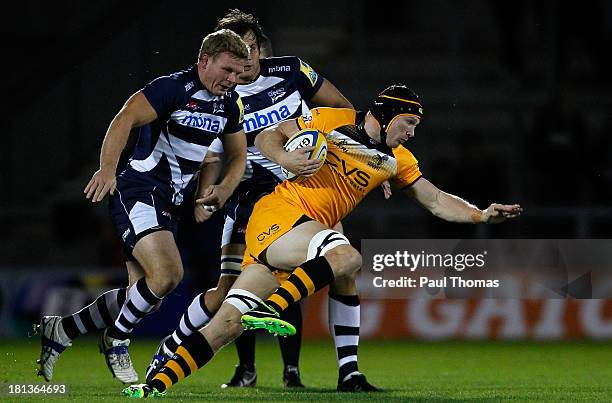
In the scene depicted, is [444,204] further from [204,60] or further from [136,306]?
[136,306]

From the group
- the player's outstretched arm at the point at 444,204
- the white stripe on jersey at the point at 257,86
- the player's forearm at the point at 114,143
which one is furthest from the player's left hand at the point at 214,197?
the player's outstretched arm at the point at 444,204

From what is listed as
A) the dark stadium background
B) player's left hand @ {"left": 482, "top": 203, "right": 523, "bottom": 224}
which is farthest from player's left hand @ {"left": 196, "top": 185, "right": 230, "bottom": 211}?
the dark stadium background

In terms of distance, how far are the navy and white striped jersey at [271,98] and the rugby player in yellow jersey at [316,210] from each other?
2.61ft

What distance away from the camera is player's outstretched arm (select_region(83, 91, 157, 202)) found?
6.05 m

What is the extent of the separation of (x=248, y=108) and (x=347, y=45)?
8.93m

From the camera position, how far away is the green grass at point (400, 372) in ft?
20.9

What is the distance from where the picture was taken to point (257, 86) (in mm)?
7691

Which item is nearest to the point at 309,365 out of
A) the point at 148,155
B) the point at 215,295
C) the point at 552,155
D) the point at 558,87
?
the point at 215,295

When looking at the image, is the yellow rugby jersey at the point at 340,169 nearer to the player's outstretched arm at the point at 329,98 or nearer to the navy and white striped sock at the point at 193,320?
the navy and white striped sock at the point at 193,320

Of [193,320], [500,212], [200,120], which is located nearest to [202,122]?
[200,120]

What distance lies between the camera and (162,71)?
14.0 metres

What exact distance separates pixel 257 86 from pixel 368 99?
7.10 meters

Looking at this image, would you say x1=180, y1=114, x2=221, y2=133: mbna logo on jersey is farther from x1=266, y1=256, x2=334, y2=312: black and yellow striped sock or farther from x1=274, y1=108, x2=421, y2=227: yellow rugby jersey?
x1=266, y1=256, x2=334, y2=312: black and yellow striped sock

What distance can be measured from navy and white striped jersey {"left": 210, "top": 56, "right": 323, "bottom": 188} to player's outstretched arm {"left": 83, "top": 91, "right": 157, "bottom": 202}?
3.72 feet
